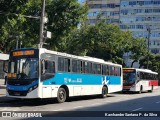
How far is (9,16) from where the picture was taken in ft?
62.2

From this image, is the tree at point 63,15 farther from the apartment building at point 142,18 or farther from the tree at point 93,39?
Answer: the apartment building at point 142,18

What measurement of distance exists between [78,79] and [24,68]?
4.79m

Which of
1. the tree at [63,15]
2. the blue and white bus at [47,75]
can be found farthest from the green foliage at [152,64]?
the blue and white bus at [47,75]

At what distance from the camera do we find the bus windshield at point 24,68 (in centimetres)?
1911

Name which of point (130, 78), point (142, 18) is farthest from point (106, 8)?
point (130, 78)

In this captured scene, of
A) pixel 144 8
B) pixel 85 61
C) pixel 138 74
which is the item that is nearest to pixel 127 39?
pixel 138 74

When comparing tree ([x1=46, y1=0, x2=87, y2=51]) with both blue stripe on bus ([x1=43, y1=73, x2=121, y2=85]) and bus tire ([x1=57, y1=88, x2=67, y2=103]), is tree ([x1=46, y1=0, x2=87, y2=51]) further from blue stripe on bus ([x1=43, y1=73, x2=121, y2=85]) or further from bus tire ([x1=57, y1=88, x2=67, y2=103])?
bus tire ([x1=57, y1=88, x2=67, y2=103])

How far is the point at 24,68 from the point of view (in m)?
19.3

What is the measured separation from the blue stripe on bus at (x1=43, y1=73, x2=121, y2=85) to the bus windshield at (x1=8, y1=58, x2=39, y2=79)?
834 millimetres

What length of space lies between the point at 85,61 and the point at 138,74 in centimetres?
1363

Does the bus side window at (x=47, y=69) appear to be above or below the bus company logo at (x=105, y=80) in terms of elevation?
above

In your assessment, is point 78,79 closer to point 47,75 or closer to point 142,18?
point 47,75

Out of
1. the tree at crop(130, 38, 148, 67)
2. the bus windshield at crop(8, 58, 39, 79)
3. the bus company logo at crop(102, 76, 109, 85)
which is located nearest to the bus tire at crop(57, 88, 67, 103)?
the bus windshield at crop(8, 58, 39, 79)

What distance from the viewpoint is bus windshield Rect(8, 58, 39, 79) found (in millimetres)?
19109
